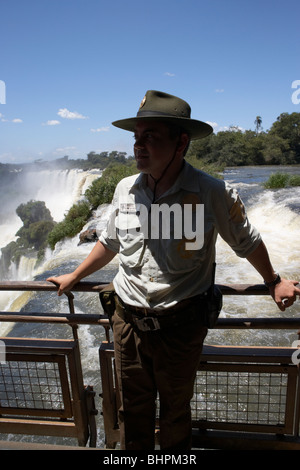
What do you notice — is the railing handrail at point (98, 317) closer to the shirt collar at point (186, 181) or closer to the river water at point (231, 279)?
the shirt collar at point (186, 181)

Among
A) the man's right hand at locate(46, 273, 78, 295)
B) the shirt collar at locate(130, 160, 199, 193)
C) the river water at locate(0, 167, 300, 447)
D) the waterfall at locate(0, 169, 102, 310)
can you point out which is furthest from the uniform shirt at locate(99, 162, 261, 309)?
the waterfall at locate(0, 169, 102, 310)

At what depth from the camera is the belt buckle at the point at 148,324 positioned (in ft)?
5.48

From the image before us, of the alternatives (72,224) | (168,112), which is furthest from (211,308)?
(72,224)

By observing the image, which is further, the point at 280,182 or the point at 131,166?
the point at 131,166

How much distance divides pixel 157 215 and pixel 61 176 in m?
40.6

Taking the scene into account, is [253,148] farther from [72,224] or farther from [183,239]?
[183,239]

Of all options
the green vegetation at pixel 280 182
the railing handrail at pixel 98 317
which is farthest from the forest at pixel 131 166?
the railing handrail at pixel 98 317

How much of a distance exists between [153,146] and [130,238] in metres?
0.46

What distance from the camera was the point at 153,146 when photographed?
1.68 metres

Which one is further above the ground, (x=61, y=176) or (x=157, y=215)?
(x=157, y=215)

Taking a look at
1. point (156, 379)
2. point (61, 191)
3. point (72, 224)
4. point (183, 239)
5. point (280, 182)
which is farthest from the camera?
point (61, 191)

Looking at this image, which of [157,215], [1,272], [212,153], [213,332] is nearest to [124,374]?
[157,215]

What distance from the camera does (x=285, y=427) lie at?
76.0 inches

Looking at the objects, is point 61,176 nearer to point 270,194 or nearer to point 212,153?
point 212,153
